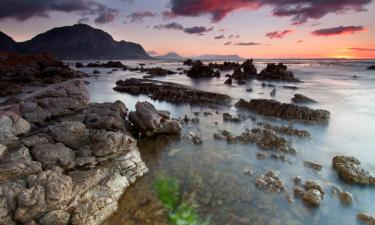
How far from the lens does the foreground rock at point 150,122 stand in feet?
56.0

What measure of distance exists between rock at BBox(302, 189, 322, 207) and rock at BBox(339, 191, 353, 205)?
969 mm

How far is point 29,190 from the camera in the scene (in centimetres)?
815

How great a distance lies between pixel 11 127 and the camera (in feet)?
38.1

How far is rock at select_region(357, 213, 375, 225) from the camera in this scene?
9.05 metres

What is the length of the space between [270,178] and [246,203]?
228 cm

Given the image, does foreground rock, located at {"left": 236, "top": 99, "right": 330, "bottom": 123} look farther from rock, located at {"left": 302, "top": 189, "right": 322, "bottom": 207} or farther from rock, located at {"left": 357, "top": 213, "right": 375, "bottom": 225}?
rock, located at {"left": 357, "top": 213, "right": 375, "bottom": 225}

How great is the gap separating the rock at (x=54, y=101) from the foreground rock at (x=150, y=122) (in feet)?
→ 11.3

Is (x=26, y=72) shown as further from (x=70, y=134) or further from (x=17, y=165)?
(x=17, y=165)

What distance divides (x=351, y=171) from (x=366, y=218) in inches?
139

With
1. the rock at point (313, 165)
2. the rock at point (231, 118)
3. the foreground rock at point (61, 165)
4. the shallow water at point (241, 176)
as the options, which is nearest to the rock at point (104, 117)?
the foreground rock at point (61, 165)

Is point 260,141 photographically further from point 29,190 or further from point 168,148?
point 29,190

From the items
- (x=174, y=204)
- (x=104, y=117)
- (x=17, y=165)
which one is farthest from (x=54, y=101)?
(x=174, y=204)

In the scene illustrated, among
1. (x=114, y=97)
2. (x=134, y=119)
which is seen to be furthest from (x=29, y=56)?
(x=134, y=119)

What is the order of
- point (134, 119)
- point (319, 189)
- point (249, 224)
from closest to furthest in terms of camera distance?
point (249, 224)
point (319, 189)
point (134, 119)
